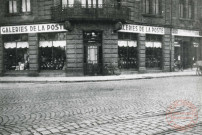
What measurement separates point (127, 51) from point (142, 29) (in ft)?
9.05

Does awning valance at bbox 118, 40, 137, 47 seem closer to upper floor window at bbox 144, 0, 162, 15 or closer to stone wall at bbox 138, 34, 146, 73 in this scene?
stone wall at bbox 138, 34, 146, 73

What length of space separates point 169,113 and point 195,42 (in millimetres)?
23364

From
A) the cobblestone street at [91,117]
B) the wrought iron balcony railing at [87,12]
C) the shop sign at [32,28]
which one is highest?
the wrought iron balcony railing at [87,12]

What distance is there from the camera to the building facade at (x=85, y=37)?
1975cm

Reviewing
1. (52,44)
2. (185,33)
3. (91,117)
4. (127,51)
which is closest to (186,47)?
(185,33)

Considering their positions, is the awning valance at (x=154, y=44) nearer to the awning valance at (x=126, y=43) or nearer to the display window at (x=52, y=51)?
the awning valance at (x=126, y=43)

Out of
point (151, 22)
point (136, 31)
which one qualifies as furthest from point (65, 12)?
point (151, 22)

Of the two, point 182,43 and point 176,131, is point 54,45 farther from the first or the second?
point 176,131

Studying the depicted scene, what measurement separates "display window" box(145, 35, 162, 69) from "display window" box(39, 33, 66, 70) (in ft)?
27.6

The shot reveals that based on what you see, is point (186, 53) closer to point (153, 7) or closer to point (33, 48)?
point (153, 7)

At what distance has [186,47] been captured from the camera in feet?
88.5

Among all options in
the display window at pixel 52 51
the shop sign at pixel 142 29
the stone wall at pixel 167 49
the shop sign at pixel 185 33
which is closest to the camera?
the display window at pixel 52 51

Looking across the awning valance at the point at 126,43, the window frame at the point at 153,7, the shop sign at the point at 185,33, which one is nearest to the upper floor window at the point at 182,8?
the shop sign at the point at 185,33

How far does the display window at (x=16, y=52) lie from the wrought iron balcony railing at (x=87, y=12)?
162 inches
